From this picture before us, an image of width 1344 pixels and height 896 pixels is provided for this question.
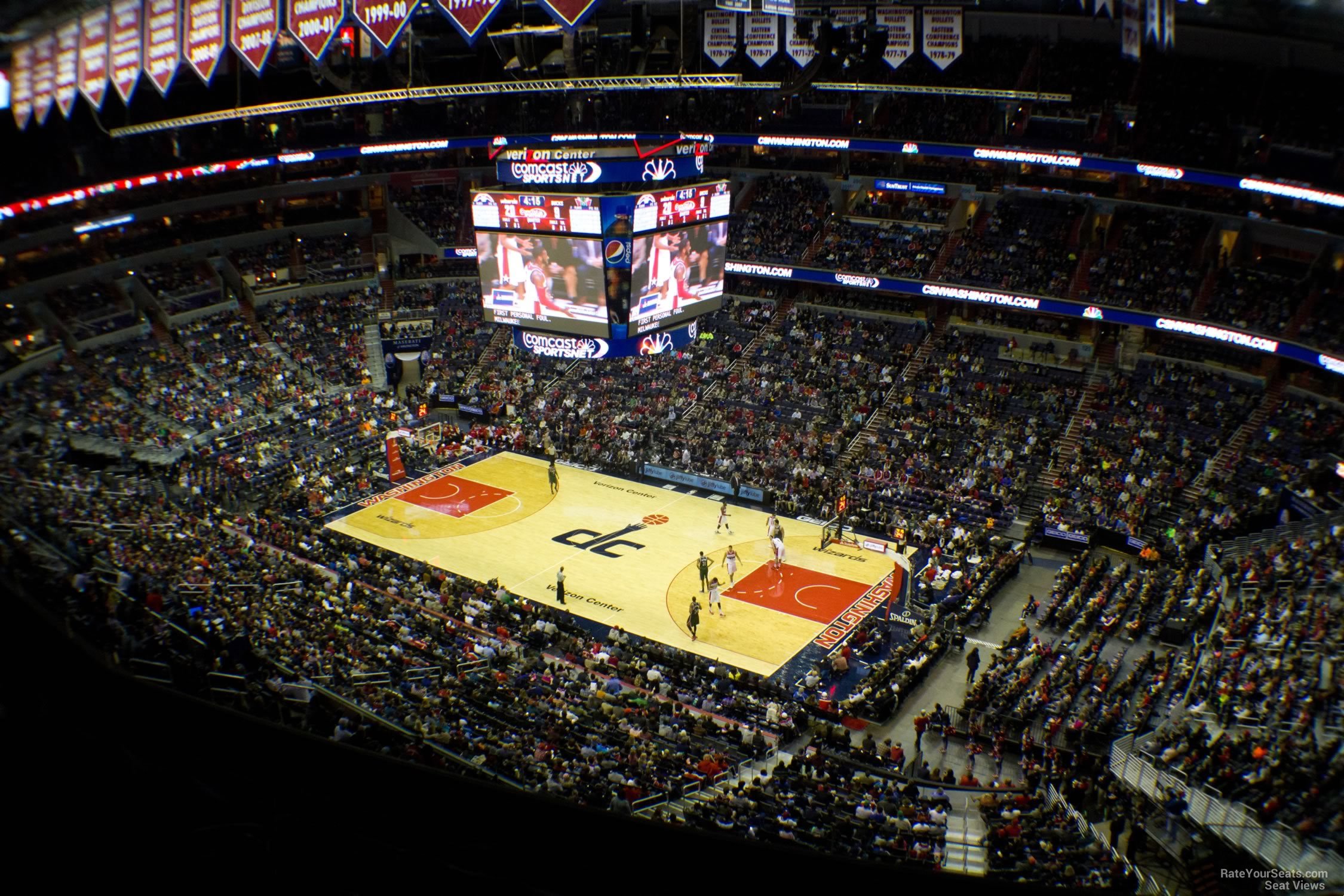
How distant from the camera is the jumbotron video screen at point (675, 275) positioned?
1022 inches

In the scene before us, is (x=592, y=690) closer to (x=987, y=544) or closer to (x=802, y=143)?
(x=987, y=544)

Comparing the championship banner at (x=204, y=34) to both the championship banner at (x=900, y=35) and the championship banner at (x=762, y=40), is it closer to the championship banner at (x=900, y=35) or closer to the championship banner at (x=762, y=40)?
the championship banner at (x=762, y=40)

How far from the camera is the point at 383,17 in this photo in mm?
20312

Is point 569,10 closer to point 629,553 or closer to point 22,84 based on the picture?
point 22,84

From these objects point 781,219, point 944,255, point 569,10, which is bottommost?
point 944,255

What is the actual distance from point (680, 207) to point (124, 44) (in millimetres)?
12891

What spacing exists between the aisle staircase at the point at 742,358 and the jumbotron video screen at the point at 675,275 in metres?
12.0

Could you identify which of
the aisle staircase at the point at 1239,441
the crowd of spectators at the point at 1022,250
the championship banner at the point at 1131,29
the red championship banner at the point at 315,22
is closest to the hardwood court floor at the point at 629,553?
the aisle staircase at the point at 1239,441

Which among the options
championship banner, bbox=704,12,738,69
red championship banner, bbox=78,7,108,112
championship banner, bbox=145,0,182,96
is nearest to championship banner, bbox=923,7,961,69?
championship banner, bbox=704,12,738,69

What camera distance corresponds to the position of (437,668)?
21.7 meters

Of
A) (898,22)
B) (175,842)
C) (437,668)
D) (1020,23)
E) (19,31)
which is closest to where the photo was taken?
(175,842)

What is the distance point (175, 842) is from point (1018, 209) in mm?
42719

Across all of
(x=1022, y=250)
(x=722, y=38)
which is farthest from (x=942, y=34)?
(x=1022, y=250)

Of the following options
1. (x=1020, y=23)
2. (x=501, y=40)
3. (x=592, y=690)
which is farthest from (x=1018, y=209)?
(x=592, y=690)
